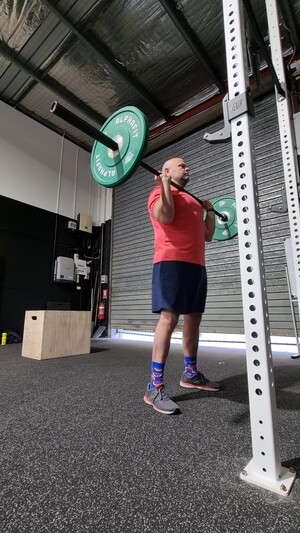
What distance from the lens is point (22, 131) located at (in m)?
4.77

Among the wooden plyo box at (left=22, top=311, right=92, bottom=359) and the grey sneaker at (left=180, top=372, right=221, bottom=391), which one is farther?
the wooden plyo box at (left=22, top=311, right=92, bottom=359)

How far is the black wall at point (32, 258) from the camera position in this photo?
4.18 meters

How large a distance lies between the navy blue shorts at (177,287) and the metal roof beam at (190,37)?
3.32 metres

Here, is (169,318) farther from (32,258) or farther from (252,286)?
(32,258)

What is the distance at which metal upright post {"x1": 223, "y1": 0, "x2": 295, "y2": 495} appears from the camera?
63 cm

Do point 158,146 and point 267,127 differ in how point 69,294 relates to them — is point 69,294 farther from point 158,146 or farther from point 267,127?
point 267,127

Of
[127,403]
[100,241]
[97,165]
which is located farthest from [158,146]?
[127,403]

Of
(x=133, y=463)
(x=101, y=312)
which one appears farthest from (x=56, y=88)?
(x=133, y=463)

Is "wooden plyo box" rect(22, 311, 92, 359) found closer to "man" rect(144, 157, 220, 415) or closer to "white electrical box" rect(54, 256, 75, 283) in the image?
"man" rect(144, 157, 220, 415)

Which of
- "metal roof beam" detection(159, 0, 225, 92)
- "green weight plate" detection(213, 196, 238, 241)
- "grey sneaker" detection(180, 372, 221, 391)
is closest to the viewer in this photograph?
"grey sneaker" detection(180, 372, 221, 391)

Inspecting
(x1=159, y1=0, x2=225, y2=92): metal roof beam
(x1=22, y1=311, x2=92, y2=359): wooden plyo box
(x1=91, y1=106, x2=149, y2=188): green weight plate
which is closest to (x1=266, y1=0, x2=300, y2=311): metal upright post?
(x1=91, y1=106, x2=149, y2=188): green weight plate

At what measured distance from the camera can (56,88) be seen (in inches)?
166

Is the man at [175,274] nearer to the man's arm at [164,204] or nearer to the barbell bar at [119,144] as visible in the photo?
the man's arm at [164,204]

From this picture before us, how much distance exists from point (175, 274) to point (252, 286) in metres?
0.60
